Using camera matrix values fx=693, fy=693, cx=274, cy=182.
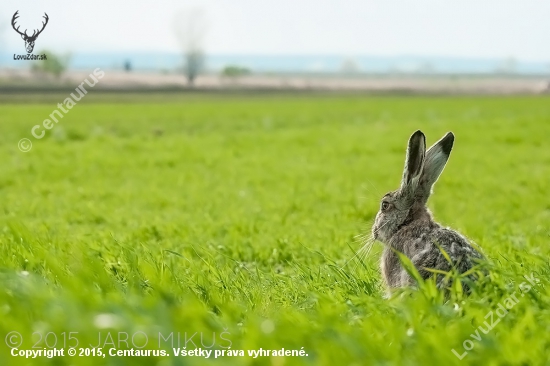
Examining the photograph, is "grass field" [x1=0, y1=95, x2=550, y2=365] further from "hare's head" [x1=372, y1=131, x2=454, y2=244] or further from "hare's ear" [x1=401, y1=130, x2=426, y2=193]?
"hare's ear" [x1=401, y1=130, x2=426, y2=193]

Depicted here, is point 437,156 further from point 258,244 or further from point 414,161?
point 258,244

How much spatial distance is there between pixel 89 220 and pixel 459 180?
7303mm

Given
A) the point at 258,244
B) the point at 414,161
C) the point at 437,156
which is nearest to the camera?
the point at 414,161

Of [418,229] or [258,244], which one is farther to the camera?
[258,244]

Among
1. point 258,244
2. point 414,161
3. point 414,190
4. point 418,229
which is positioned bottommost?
point 258,244

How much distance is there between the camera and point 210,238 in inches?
343

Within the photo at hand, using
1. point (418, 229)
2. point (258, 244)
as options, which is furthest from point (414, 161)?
point (258, 244)

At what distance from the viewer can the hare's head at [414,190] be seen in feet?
16.4

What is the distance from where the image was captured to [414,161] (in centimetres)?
498

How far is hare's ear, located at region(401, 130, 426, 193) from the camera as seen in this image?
4.83m

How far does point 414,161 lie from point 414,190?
1.01 feet

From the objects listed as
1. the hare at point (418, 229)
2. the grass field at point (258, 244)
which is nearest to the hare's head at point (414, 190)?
the hare at point (418, 229)

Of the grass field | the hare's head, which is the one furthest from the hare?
the grass field

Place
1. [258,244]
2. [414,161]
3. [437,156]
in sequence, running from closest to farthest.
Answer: [414,161] → [437,156] → [258,244]
